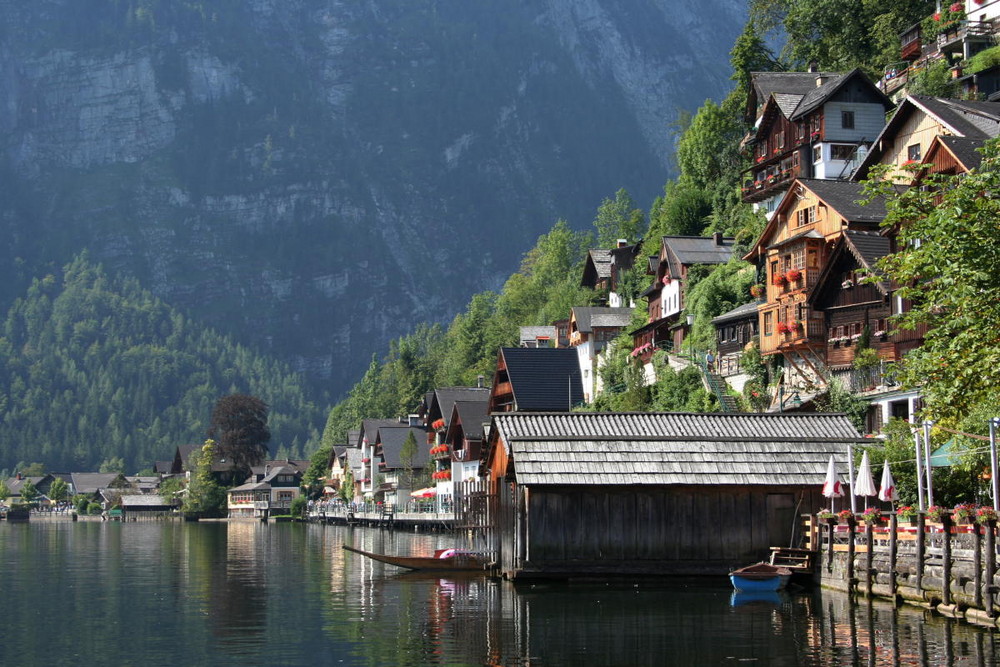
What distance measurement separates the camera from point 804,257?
62562 mm

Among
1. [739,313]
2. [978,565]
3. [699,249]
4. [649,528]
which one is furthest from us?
[699,249]

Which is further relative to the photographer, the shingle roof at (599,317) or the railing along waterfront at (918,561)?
the shingle roof at (599,317)

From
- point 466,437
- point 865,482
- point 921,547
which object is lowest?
point 921,547

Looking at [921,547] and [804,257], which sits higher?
[804,257]

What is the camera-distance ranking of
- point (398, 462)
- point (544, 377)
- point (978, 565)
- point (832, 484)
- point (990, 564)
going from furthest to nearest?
point (398, 462)
point (544, 377)
point (832, 484)
point (978, 565)
point (990, 564)

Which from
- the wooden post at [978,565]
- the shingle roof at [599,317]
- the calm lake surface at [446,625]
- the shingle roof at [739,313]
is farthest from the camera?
the shingle roof at [599,317]

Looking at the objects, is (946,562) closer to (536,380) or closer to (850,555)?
(850,555)

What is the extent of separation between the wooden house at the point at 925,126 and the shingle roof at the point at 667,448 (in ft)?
55.2

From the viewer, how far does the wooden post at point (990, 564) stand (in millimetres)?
30062

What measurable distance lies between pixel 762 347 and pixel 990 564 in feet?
122

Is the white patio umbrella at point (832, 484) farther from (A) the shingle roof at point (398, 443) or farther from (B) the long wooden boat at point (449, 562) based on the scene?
(A) the shingle roof at point (398, 443)

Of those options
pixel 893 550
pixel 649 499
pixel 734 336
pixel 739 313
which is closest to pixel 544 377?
pixel 734 336

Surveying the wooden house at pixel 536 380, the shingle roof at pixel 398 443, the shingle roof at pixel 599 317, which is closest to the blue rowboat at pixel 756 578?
the wooden house at pixel 536 380

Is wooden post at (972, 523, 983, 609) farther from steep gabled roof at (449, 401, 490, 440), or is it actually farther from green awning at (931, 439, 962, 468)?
steep gabled roof at (449, 401, 490, 440)
